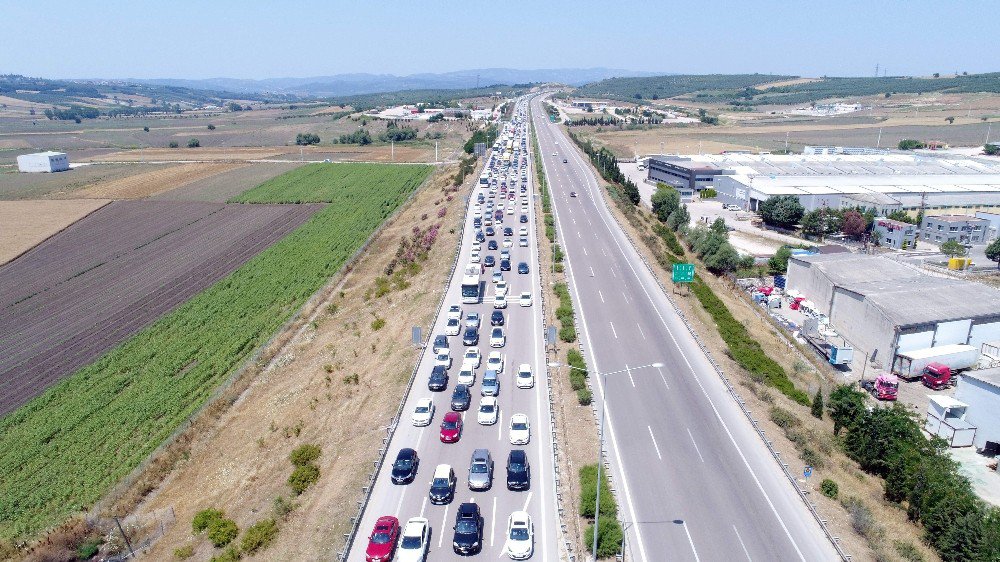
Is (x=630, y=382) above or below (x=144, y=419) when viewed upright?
above

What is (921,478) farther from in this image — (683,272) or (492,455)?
(683,272)

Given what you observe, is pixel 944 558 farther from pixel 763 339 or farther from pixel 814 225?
pixel 814 225

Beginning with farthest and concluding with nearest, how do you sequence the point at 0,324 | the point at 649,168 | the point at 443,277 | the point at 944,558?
the point at 649,168 → the point at 443,277 → the point at 0,324 → the point at 944,558

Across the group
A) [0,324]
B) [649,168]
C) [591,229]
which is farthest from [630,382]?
[649,168]

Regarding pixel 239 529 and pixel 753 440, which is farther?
pixel 753 440

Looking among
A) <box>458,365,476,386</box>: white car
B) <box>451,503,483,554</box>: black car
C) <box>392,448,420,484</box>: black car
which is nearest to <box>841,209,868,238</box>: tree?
<box>458,365,476,386</box>: white car

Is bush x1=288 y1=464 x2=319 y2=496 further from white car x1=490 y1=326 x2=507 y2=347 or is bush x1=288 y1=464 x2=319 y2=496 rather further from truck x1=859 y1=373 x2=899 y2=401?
truck x1=859 y1=373 x2=899 y2=401

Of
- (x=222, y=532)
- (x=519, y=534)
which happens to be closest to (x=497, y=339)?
(x=519, y=534)
